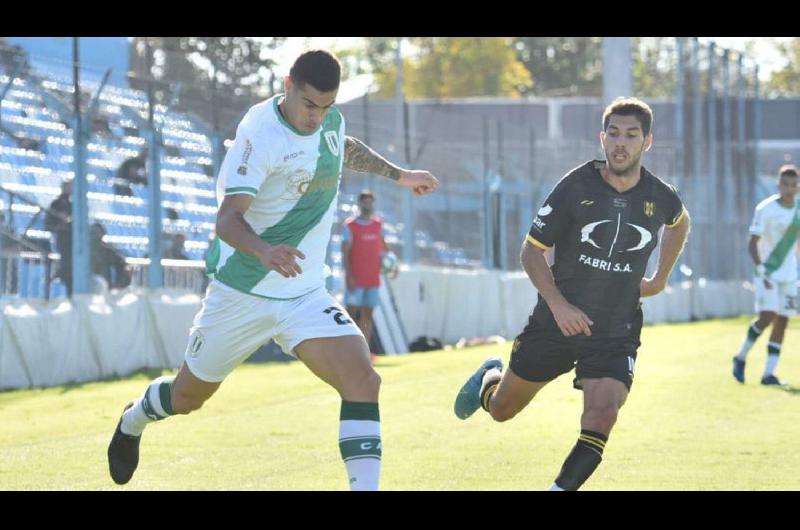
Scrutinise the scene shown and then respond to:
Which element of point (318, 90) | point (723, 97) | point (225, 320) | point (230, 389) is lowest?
point (230, 389)

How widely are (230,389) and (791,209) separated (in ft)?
22.8

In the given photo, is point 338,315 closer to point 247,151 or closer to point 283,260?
point 283,260

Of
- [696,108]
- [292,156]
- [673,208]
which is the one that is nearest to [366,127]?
[673,208]

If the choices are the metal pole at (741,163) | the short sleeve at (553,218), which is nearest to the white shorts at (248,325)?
the short sleeve at (553,218)

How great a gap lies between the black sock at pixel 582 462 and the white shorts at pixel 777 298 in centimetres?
1021

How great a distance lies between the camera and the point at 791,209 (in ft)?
59.0

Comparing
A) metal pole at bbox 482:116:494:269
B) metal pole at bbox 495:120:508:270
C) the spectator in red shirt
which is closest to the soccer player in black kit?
the spectator in red shirt

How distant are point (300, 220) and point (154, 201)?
12342 mm

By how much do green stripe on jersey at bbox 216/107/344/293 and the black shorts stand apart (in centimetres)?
165

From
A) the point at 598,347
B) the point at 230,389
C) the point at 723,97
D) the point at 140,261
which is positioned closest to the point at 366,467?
the point at 598,347

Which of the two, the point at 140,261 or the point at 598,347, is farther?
the point at 140,261

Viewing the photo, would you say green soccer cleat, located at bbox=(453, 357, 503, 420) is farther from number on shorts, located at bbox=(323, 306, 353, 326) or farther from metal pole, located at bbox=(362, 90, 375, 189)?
metal pole, located at bbox=(362, 90, 375, 189)

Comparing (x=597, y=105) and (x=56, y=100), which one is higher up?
(x=597, y=105)

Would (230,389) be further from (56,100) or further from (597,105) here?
(597,105)
